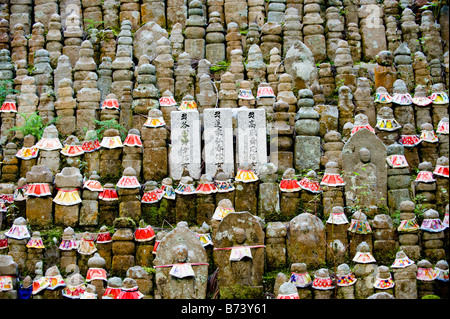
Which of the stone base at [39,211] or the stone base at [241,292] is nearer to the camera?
the stone base at [241,292]

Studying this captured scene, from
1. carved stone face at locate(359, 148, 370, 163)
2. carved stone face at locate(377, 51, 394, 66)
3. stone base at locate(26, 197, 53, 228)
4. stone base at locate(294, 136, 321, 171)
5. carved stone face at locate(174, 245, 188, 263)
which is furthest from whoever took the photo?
carved stone face at locate(377, 51, 394, 66)

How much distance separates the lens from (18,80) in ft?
32.8

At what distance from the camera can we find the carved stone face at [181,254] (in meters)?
6.86

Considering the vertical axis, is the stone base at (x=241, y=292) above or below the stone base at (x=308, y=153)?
below

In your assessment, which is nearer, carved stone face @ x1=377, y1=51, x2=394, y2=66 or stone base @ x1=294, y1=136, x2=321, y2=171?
stone base @ x1=294, y1=136, x2=321, y2=171

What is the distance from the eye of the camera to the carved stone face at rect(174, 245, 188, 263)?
22.5ft

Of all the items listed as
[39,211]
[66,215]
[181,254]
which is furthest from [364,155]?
[39,211]

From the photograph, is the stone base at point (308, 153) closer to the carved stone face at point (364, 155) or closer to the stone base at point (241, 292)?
the carved stone face at point (364, 155)

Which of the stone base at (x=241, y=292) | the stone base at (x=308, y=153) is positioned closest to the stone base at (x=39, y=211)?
the stone base at (x=241, y=292)

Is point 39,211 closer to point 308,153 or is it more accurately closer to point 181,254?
point 181,254

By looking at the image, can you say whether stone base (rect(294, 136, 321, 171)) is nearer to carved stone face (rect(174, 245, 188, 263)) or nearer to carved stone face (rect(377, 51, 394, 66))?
carved stone face (rect(377, 51, 394, 66))

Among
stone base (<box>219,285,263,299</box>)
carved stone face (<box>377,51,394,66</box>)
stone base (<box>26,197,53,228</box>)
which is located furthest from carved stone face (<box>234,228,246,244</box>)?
carved stone face (<box>377,51,394,66</box>)

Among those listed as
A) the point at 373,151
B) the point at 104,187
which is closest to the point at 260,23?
the point at 373,151

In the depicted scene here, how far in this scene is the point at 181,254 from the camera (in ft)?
22.5
